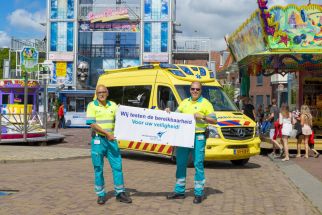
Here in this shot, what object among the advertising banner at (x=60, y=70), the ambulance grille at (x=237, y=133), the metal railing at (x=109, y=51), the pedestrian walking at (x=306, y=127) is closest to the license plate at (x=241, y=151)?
the ambulance grille at (x=237, y=133)

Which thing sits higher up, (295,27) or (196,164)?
(295,27)

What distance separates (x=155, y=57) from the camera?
50031 millimetres

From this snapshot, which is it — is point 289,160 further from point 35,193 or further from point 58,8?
point 58,8

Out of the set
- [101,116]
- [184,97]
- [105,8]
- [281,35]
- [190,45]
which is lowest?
[101,116]

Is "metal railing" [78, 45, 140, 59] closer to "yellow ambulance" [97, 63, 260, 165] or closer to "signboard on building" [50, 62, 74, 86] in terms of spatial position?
"signboard on building" [50, 62, 74, 86]

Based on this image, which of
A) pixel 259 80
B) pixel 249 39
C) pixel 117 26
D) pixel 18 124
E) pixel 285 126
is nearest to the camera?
pixel 285 126

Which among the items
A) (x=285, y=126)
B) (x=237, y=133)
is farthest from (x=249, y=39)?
(x=237, y=133)

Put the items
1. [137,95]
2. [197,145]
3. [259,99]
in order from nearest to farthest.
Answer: [197,145]
[137,95]
[259,99]

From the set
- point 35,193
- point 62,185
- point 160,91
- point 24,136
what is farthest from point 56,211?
point 24,136

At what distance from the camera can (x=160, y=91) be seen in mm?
12930

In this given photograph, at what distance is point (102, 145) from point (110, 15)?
43981 mm

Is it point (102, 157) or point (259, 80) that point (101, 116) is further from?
point (259, 80)

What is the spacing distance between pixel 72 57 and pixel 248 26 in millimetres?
35770

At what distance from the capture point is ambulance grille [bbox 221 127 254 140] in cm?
1167
